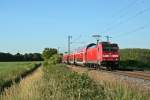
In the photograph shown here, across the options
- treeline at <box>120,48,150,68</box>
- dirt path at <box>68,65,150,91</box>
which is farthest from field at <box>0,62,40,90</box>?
treeline at <box>120,48,150,68</box>

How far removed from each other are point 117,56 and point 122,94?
3473 centimetres

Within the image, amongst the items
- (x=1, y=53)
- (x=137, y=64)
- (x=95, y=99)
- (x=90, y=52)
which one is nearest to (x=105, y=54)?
(x=90, y=52)

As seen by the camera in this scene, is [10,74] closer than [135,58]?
Yes

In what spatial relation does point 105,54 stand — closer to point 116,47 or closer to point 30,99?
point 116,47

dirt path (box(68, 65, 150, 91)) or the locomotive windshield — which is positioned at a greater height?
the locomotive windshield

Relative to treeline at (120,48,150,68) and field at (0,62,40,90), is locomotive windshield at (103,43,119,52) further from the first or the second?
treeline at (120,48,150,68)

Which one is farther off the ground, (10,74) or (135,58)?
(135,58)

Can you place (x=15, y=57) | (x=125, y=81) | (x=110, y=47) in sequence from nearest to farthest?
(x=125, y=81) → (x=110, y=47) → (x=15, y=57)

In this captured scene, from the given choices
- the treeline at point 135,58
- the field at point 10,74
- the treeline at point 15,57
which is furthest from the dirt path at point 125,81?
the treeline at point 15,57

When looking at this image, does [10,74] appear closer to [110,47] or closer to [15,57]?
[110,47]

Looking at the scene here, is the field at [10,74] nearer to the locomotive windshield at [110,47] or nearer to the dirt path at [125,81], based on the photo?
the dirt path at [125,81]

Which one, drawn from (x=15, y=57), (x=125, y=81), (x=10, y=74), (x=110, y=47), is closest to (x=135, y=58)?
(x=110, y=47)

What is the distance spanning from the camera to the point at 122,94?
44.7 ft

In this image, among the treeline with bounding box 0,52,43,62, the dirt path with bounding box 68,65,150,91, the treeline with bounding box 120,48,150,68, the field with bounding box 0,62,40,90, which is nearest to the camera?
the dirt path with bounding box 68,65,150,91
